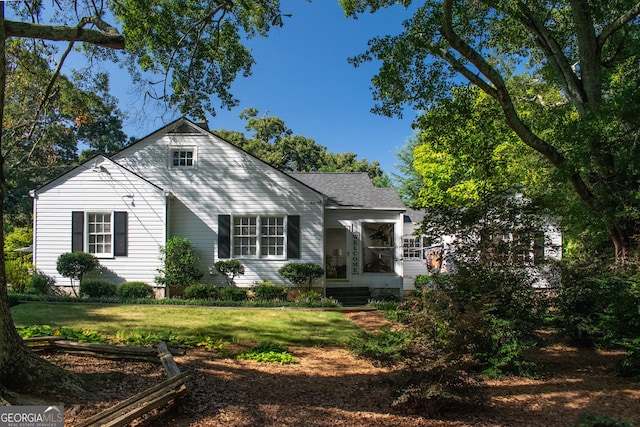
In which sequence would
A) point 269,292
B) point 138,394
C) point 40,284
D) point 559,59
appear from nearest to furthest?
point 138,394 < point 559,59 < point 40,284 < point 269,292

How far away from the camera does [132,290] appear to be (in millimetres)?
12430

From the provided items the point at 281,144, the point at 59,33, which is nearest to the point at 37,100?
the point at 59,33

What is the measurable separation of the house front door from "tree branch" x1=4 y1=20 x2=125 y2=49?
11.3 m

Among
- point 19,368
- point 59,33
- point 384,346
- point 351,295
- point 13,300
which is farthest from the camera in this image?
point 351,295

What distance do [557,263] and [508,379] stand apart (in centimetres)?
247

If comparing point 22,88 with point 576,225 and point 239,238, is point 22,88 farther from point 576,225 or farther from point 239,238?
point 576,225

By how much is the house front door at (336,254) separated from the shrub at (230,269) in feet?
12.3

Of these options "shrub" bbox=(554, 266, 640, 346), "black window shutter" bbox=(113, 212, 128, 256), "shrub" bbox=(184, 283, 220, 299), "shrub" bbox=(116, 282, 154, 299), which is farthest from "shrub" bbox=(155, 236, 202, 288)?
"shrub" bbox=(554, 266, 640, 346)

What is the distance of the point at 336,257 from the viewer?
16.3m

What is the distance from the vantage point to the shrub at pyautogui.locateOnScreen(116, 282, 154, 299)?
488 inches

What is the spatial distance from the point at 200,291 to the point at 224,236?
200cm

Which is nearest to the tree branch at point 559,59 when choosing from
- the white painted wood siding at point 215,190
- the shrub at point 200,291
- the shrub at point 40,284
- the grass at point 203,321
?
the grass at point 203,321

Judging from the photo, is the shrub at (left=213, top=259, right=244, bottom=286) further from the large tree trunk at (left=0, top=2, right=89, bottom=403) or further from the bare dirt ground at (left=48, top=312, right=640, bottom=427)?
the large tree trunk at (left=0, top=2, right=89, bottom=403)

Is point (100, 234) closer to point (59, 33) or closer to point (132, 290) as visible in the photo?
point (132, 290)
